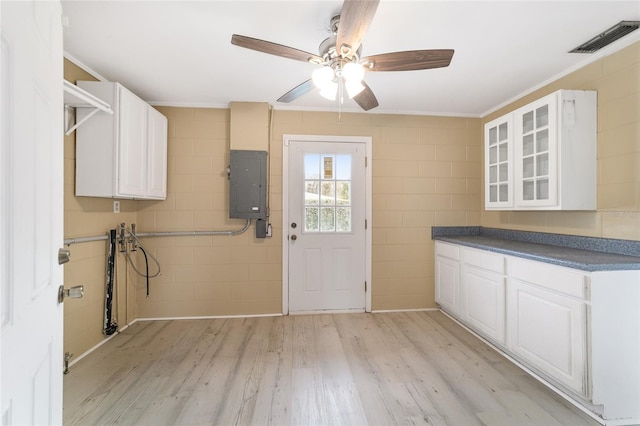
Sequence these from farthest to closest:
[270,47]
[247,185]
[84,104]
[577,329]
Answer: [247,185] < [84,104] < [577,329] < [270,47]

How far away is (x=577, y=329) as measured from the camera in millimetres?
1594

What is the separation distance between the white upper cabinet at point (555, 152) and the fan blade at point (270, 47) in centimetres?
190

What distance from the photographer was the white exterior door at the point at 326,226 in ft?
10.0

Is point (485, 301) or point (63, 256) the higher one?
point (63, 256)

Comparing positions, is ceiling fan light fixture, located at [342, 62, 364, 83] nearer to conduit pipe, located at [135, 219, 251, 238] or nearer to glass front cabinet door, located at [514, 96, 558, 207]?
glass front cabinet door, located at [514, 96, 558, 207]

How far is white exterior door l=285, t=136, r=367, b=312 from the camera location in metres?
3.06

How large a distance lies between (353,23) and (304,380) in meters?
2.20

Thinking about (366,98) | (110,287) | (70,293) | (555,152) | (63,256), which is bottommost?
(110,287)

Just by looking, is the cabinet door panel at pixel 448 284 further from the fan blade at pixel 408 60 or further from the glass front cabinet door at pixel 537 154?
the fan blade at pixel 408 60

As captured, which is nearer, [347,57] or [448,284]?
[347,57]

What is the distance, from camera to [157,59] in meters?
2.10

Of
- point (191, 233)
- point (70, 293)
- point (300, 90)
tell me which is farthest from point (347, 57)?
point (191, 233)
